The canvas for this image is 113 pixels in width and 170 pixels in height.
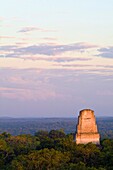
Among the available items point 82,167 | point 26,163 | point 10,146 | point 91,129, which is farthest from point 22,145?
point 82,167

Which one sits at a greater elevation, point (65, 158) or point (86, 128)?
point (86, 128)

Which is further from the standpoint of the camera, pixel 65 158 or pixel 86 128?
pixel 86 128

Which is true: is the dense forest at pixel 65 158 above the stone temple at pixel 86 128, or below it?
below

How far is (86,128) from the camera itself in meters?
61.9

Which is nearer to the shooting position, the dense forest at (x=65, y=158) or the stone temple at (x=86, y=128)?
the dense forest at (x=65, y=158)

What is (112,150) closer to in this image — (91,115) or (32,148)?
(91,115)

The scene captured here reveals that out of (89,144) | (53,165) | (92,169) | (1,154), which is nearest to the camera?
(92,169)

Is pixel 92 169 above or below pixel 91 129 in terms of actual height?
below

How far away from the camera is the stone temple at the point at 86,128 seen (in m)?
61.8

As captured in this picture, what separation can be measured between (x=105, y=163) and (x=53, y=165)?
15.7ft

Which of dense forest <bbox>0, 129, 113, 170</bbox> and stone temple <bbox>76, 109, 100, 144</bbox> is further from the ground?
stone temple <bbox>76, 109, 100, 144</bbox>

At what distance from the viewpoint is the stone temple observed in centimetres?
6178

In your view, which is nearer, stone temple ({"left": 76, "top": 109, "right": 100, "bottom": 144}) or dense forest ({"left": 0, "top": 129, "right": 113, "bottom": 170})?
dense forest ({"left": 0, "top": 129, "right": 113, "bottom": 170})

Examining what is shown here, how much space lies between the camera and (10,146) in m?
69.0
